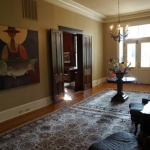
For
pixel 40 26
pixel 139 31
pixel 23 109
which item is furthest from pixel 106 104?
pixel 139 31

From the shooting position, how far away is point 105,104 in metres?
5.09

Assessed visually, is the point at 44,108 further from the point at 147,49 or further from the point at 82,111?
the point at 147,49

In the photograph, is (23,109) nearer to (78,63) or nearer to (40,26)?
(40,26)

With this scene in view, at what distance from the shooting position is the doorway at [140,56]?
7.84 metres

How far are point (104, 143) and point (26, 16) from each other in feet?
12.3

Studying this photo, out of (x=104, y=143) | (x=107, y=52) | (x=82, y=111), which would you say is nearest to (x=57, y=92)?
(x=82, y=111)

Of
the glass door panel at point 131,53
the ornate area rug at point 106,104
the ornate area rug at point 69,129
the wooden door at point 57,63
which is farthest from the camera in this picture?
the glass door panel at point 131,53

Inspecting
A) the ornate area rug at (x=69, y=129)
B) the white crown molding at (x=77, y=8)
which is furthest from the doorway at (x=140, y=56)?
the ornate area rug at (x=69, y=129)

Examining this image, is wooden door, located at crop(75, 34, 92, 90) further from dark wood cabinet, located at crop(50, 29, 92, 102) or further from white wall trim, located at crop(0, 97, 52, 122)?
white wall trim, located at crop(0, 97, 52, 122)

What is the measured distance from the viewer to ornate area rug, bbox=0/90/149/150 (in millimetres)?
2867

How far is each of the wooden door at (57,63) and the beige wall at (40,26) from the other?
157 millimetres

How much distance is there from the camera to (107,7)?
677cm

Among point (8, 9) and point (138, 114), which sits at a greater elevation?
point (8, 9)

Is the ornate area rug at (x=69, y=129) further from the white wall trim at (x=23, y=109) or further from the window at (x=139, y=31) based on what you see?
the window at (x=139, y=31)
